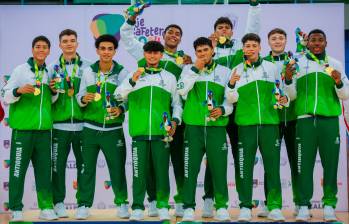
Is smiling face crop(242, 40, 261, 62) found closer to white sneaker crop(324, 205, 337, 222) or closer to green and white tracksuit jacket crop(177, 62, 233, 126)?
green and white tracksuit jacket crop(177, 62, 233, 126)

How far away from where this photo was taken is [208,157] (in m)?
7.10

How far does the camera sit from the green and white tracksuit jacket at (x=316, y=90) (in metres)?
7.10

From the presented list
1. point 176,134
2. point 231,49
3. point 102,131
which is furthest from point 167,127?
point 231,49

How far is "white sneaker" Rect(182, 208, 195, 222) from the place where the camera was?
704 cm

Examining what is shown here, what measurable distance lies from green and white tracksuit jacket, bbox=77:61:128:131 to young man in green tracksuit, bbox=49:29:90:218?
0.11m

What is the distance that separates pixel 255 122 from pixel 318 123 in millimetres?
666

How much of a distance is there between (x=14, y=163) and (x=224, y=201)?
2.21 meters

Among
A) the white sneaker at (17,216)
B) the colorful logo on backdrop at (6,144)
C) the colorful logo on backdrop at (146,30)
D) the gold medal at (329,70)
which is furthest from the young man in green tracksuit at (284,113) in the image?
the colorful logo on backdrop at (6,144)

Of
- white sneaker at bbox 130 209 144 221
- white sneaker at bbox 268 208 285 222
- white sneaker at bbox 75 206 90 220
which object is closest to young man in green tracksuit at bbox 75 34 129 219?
white sneaker at bbox 75 206 90 220

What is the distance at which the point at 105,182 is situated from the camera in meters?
9.07

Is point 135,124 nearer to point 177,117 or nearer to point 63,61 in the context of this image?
point 177,117

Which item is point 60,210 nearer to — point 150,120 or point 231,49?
point 150,120

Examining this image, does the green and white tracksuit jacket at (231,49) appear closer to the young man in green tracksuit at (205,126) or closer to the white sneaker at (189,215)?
the young man in green tracksuit at (205,126)

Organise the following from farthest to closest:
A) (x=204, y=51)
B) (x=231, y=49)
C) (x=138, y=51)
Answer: (x=138, y=51) → (x=231, y=49) → (x=204, y=51)
